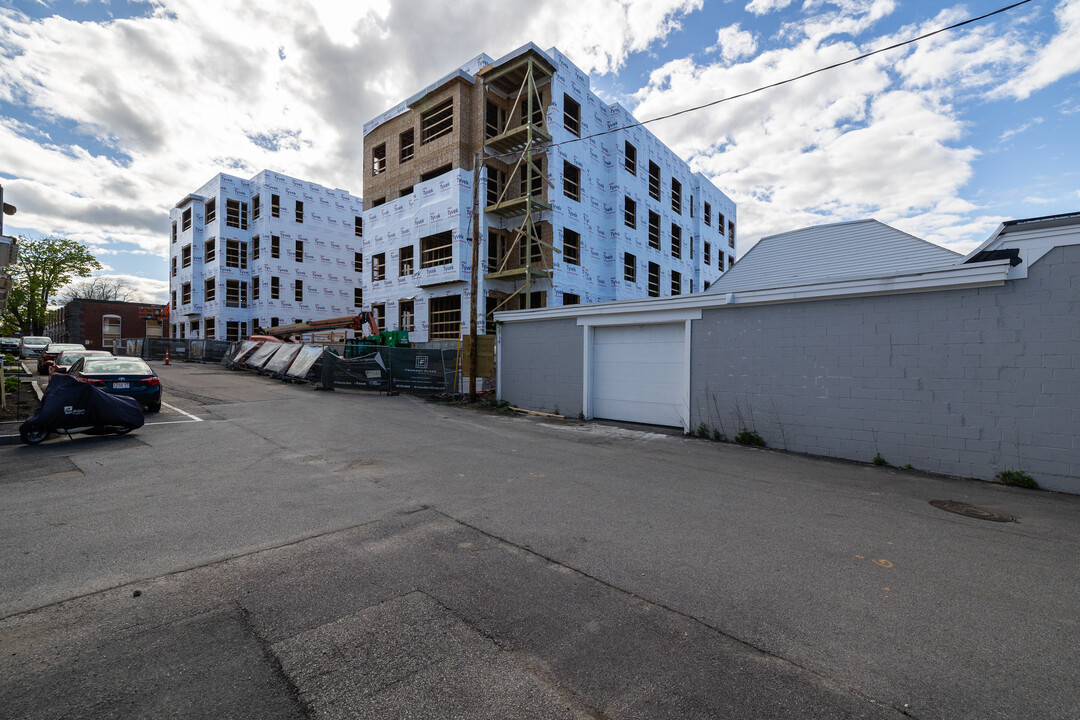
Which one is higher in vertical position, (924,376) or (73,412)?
(924,376)

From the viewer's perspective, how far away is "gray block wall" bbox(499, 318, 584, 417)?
13359 millimetres

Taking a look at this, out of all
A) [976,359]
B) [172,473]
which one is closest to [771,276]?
[976,359]

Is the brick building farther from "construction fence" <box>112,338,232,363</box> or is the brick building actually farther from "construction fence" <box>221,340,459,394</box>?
"construction fence" <box>221,340,459,394</box>

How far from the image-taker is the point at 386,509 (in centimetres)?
505

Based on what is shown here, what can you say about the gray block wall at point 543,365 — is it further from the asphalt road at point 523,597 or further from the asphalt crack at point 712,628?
the asphalt crack at point 712,628

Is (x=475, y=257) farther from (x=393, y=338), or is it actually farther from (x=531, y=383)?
(x=393, y=338)

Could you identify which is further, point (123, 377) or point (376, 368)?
point (376, 368)

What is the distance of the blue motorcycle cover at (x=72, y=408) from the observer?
8.06 metres

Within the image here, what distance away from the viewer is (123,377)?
11359 mm

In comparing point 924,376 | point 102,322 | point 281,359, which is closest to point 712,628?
point 924,376

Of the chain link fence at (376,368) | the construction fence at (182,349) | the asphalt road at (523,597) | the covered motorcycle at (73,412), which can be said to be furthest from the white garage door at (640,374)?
the construction fence at (182,349)

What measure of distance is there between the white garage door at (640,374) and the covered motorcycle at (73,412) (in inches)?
403

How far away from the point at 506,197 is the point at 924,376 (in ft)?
62.9

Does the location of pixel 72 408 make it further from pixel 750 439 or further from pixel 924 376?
pixel 924 376
